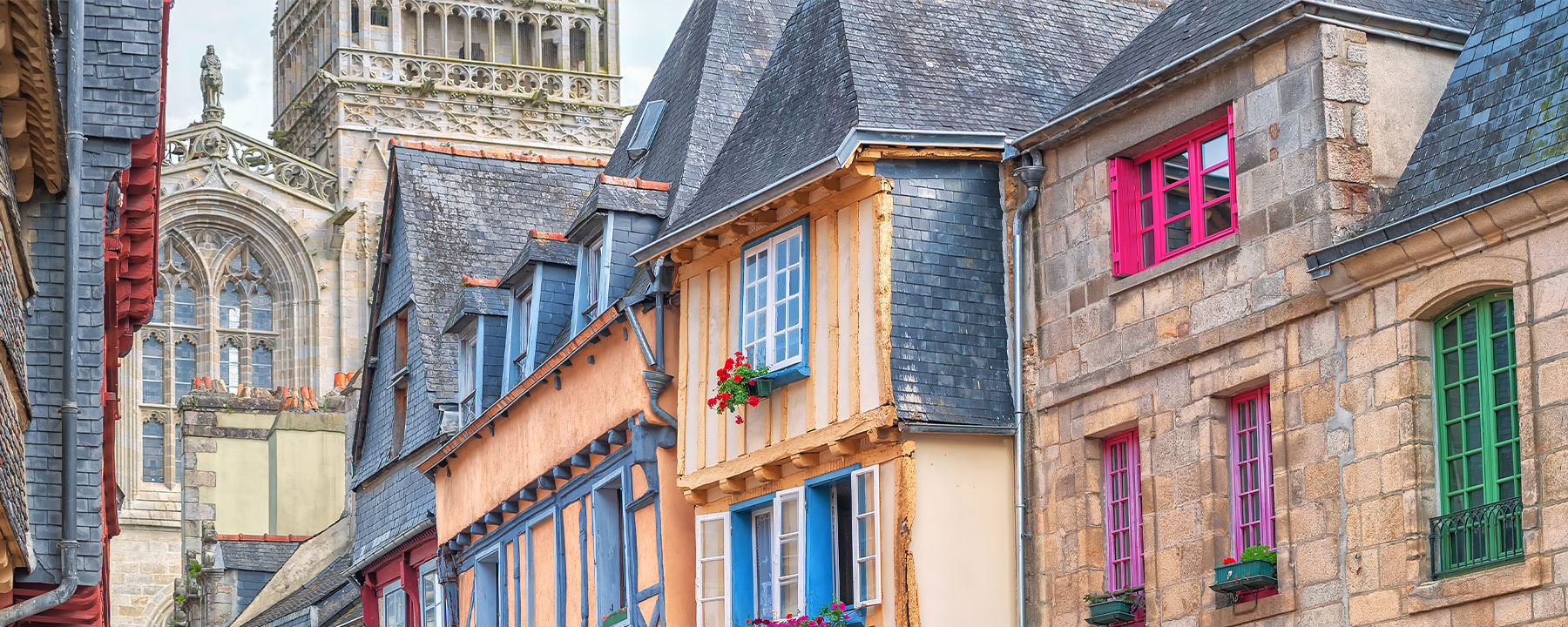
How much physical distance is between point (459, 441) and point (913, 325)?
875 centimetres

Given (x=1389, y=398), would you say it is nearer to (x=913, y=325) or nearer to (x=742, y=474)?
(x=913, y=325)

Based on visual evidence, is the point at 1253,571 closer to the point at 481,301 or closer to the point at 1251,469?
the point at 1251,469

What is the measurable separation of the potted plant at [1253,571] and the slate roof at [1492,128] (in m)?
1.71

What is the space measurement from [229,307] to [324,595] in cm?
3426

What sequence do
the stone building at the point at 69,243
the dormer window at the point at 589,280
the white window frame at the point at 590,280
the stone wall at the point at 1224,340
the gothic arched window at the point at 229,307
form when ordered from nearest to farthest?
the stone building at the point at 69,243 → the stone wall at the point at 1224,340 → the white window frame at the point at 590,280 → the dormer window at the point at 589,280 → the gothic arched window at the point at 229,307

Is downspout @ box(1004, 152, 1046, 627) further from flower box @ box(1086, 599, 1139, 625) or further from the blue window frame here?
flower box @ box(1086, 599, 1139, 625)

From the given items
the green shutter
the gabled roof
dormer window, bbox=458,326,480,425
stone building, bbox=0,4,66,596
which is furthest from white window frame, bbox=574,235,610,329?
the green shutter

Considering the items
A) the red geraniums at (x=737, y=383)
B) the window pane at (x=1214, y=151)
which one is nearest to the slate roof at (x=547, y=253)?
the red geraniums at (x=737, y=383)

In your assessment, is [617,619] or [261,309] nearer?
[617,619]

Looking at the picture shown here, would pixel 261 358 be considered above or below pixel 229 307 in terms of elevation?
below

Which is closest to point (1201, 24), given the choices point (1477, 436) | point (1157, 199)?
point (1157, 199)

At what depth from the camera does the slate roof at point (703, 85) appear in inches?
945

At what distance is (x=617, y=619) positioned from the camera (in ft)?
72.8

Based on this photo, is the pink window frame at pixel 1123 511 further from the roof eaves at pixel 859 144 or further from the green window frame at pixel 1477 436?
the green window frame at pixel 1477 436
